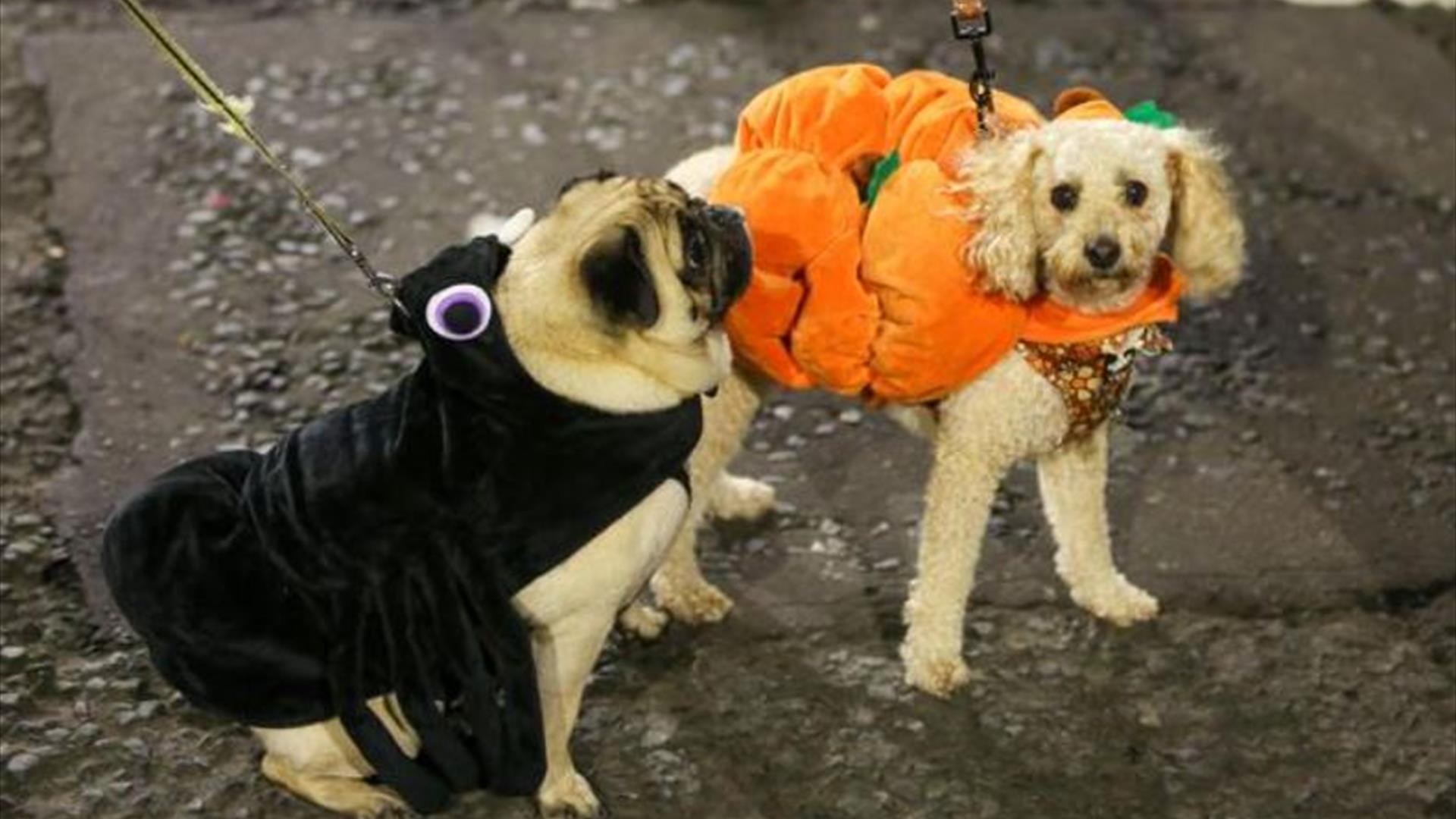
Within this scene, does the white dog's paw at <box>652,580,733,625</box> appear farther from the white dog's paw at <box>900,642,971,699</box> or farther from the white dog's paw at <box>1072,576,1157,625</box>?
the white dog's paw at <box>1072,576,1157,625</box>

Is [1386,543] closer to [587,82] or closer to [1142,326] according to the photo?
[1142,326]

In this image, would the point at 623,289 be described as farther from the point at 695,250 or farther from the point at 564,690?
the point at 564,690

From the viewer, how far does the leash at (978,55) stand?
3207 mm

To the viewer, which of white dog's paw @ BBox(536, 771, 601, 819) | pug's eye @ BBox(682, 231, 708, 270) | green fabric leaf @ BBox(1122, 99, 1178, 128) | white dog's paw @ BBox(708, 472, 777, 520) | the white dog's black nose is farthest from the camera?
white dog's paw @ BBox(708, 472, 777, 520)

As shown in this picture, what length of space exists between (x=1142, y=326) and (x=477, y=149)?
9.11ft

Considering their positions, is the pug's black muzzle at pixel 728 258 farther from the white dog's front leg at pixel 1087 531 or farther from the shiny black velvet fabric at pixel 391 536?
the white dog's front leg at pixel 1087 531

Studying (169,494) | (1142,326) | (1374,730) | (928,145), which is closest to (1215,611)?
(1374,730)

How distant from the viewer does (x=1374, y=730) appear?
3.57 meters

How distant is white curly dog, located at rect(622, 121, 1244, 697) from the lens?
10.0ft

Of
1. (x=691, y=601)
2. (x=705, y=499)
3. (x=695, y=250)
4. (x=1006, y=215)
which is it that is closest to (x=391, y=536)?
(x=695, y=250)

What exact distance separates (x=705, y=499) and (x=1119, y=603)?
3.04 feet

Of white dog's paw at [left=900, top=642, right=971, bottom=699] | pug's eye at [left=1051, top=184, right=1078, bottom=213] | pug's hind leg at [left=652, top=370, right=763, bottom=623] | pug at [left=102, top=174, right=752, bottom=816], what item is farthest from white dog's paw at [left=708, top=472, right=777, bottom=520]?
pug's eye at [left=1051, top=184, right=1078, bottom=213]

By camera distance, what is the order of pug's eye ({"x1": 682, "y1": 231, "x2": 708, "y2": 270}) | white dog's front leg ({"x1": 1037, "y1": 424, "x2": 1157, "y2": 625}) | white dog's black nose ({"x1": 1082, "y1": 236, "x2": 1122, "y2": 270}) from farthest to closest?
white dog's front leg ({"x1": 1037, "y1": 424, "x2": 1157, "y2": 625}) → white dog's black nose ({"x1": 1082, "y1": 236, "x2": 1122, "y2": 270}) → pug's eye ({"x1": 682, "y1": 231, "x2": 708, "y2": 270})

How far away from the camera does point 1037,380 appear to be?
327 cm
